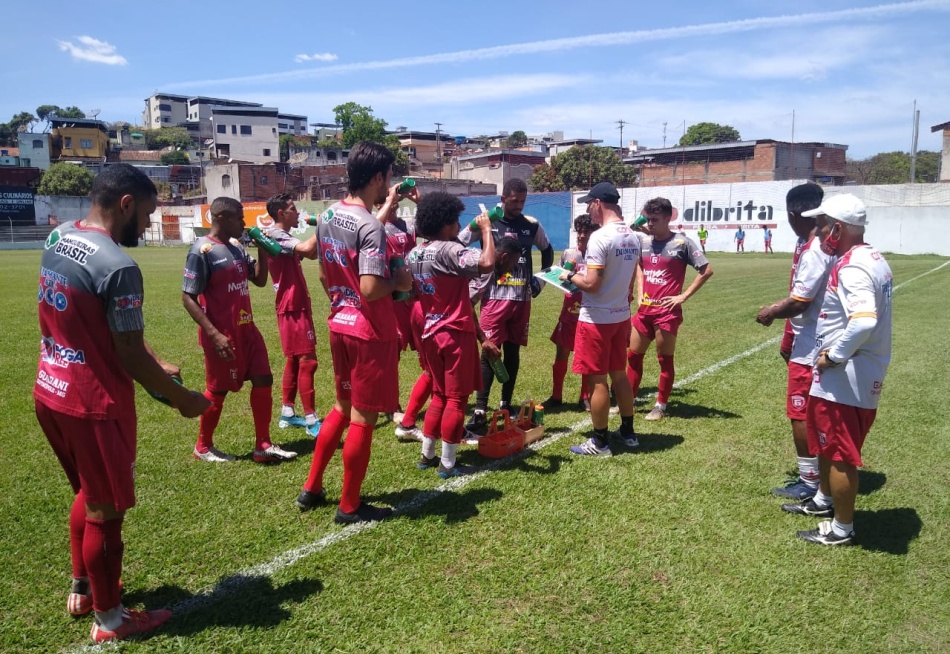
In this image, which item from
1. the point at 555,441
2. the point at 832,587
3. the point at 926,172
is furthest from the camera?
the point at 926,172

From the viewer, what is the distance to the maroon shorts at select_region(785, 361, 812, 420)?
4785 millimetres

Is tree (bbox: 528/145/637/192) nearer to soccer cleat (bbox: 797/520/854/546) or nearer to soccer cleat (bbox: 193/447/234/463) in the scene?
soccer cleat (bbox: 193/447/234/463)

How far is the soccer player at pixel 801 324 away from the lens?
4.51 meters

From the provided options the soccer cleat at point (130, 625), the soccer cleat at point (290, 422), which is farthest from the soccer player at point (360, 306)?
the soccer cleat at point (290, 422)

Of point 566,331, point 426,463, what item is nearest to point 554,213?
point 566,331

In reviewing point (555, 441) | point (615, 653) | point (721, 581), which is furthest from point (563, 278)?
point (615, 653)

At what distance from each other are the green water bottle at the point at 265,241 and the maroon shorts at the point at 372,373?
1995 mm

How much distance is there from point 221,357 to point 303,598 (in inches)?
92.5

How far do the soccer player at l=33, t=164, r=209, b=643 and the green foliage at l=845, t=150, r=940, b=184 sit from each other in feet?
263

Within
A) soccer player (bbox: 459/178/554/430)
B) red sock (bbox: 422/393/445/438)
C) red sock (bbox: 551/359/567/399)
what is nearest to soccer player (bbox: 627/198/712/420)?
red sock (bbox: 551/359/567/399)

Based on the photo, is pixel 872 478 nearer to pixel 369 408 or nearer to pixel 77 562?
pixel 369 408

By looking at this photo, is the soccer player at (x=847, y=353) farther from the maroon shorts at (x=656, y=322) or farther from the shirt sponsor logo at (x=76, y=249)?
the shirt sponsor logo at (x=76, y=249)

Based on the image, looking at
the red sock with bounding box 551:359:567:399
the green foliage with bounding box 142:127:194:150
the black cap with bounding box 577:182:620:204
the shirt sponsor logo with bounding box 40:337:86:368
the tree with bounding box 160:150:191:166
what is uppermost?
the green foliage with bounding box 142:127:194:150

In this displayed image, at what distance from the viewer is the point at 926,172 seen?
A: 242 feet
